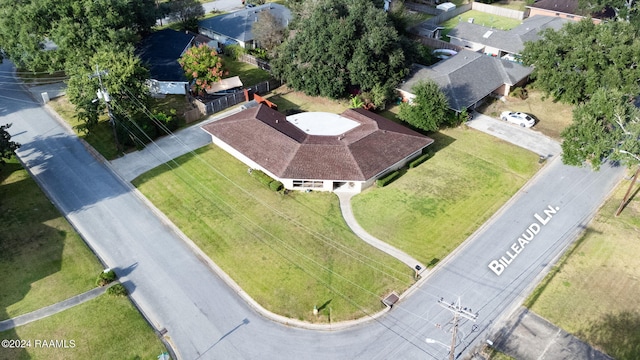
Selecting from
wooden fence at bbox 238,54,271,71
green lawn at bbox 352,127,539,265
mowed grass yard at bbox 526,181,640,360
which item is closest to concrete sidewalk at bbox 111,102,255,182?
wooden fence at bbox 238,54,271,71

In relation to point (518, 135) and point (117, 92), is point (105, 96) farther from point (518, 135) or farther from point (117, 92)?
point (518, 135)

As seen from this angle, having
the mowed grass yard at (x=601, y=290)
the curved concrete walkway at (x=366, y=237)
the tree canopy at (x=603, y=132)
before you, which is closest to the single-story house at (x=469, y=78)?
the tree canopy at (x=603, y=132)

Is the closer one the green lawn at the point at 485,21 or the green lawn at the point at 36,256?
the green lawn at the point at 36,256

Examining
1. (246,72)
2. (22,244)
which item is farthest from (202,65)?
(22,244)

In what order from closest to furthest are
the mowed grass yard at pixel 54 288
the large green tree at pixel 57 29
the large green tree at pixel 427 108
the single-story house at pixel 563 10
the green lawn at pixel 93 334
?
the green lawn at pixel 93 334 → the mowed grass yard at pixel 54 288 → the large green tree at pixel 427 108 → the large green tree at pixel 57 29 → the single-story house at pixel 563 10

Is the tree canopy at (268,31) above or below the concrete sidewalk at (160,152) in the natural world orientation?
above

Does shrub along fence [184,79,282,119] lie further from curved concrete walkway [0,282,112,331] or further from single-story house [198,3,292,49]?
curved concrete walkway [0,282,112,331]

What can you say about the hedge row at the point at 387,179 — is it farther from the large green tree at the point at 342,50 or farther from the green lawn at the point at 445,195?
the large green tree at the point at 342,50

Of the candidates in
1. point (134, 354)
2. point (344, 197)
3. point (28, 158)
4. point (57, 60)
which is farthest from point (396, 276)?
point (57, 60)
